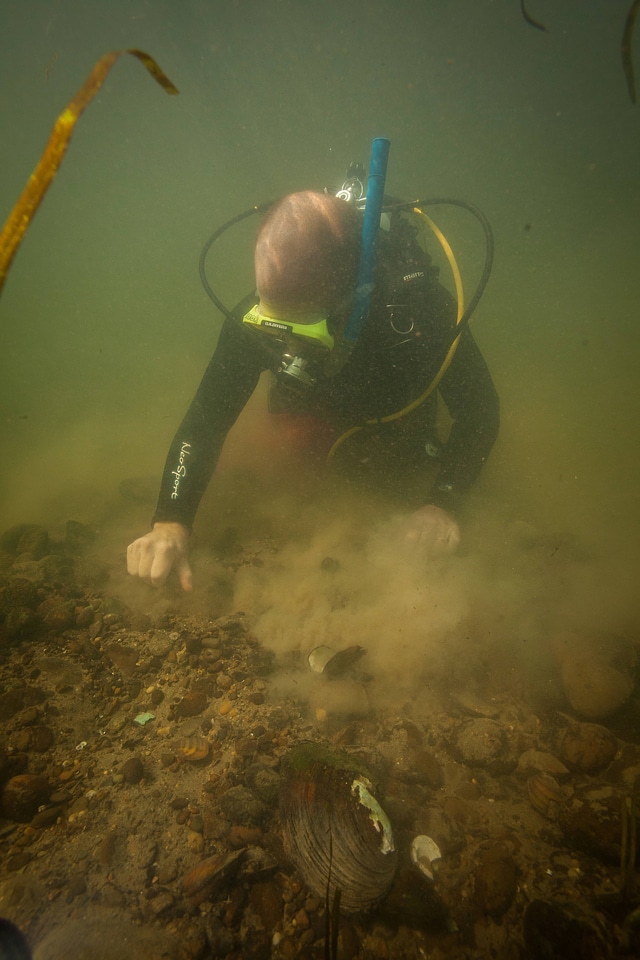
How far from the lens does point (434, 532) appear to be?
3301mm

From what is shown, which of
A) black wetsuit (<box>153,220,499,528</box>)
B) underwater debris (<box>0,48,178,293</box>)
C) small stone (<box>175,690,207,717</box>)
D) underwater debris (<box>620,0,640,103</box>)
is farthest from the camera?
black wetsuit (<box>153,220,499,528</box>)

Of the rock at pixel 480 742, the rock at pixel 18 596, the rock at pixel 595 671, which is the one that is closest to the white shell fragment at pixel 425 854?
the rock at pixel 480 742

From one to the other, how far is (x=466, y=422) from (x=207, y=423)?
8.02ft

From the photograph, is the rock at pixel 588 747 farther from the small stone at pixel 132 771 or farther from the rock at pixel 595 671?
the small stone at pixel 132 771

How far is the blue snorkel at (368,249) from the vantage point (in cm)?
278

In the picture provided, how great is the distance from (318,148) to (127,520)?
43.8 meters

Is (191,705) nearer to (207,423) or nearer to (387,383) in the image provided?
(207,423)

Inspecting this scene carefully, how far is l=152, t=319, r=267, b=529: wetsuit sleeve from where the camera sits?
3.17 meters

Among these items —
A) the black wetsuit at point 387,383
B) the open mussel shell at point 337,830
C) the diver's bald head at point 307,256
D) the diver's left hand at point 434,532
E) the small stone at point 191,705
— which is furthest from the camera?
the diver's left hand at point 434,532

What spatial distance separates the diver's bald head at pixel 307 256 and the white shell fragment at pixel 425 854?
3083 mm

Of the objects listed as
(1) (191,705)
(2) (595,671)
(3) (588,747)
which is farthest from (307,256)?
(3) (588,747)

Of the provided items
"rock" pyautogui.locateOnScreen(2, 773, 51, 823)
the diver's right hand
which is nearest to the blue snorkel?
the diver's right hand

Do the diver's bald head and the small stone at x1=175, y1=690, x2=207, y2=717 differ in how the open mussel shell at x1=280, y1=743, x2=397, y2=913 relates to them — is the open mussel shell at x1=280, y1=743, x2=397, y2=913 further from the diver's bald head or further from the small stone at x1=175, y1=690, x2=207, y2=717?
the diver's bald head

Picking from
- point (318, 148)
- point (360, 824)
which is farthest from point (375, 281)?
point (318, 148)
